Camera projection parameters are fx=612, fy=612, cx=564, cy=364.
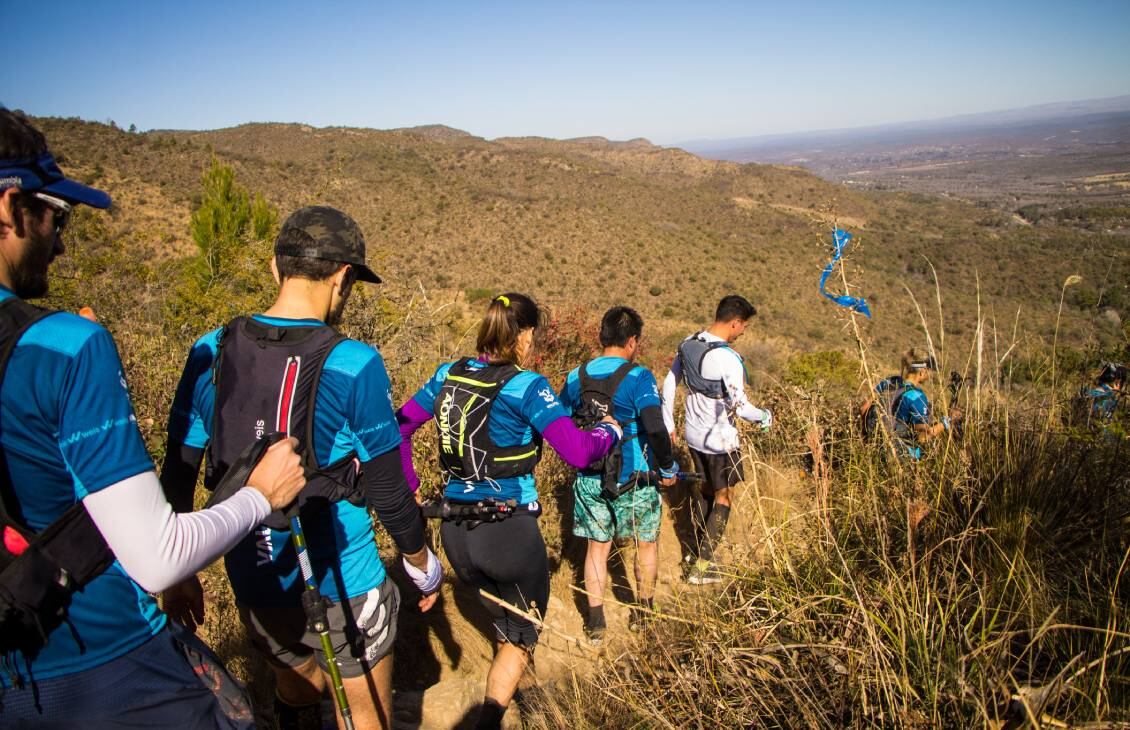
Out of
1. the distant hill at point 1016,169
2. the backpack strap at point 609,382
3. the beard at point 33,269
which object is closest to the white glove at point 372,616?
the beard at point 33,269

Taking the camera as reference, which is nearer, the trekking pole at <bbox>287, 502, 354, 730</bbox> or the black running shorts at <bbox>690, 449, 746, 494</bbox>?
the trekking pole at <bbox>287, 502, 354, 730</bbox>

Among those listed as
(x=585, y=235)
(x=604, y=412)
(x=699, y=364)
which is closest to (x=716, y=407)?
(x=699, y=364)

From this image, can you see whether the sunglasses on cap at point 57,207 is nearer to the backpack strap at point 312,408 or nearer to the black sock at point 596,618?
the backpack strap at point 312,408

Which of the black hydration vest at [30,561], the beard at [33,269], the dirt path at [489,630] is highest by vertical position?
the beard at [33,269]

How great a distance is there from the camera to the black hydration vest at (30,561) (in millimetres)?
1069

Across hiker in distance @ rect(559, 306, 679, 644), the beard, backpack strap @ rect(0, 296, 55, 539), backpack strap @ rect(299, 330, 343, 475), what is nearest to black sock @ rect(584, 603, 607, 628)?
hiker in distance @ rect(559, 306, 679, 644)

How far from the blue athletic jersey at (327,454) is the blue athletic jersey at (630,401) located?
1526mm

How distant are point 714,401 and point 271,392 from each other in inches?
108

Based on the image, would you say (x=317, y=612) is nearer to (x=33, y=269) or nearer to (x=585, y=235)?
(x=33, y=269)

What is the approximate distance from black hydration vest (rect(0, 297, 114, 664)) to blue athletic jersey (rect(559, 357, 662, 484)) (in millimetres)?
2281

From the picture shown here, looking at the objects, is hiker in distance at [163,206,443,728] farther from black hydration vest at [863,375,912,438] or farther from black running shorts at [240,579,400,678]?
black hydration vest at [863,375,912,438]

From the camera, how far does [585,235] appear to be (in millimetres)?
36031

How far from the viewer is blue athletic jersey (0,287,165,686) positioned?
108cm

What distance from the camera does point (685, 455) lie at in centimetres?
587
